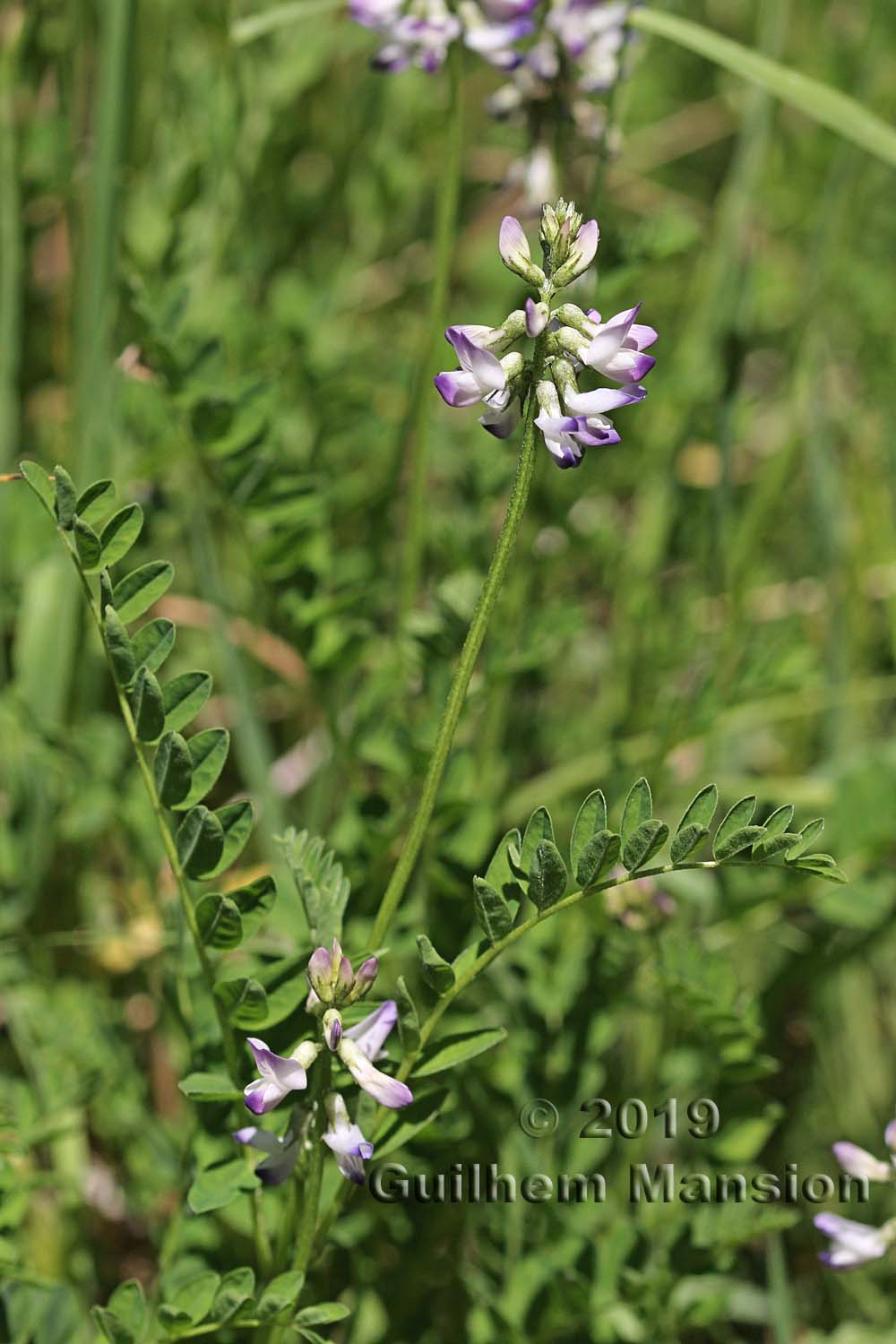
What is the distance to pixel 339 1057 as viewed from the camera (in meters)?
1.23

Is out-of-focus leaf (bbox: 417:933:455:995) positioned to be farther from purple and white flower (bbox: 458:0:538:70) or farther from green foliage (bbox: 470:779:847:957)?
purple and white flower (bbox: 458:0:538:70)

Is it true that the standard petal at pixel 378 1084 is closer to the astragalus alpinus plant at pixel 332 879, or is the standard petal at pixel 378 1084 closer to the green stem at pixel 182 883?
the astragalus alpinus plant at pixel 332 879

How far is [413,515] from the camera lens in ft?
6.27

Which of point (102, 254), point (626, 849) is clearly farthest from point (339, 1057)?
point (102, 254)

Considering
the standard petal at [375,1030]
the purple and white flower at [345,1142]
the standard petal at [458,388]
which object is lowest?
the purple and white flower at [345,1142]

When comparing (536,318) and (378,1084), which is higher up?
(536,318)

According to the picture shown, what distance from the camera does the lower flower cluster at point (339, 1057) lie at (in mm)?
1167

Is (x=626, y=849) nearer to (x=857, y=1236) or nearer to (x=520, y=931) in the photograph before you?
(x=520, y=931)

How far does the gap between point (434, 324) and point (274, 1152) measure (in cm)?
102

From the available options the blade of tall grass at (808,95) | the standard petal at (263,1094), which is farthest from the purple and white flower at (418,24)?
the standard petal at (263,1094)

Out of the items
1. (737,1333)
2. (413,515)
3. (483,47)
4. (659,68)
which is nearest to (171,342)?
(413,515)

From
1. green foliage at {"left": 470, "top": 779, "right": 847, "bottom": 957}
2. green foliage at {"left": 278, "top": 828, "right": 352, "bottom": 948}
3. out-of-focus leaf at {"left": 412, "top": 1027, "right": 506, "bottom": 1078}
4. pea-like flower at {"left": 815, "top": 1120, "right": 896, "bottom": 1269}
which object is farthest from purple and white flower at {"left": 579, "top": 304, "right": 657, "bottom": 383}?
Answer: pea-like flower at {"left": 815, "top": 1120, "right": 896, "bottom": 1269}

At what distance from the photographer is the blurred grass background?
1784mm

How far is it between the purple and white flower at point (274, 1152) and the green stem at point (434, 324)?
0.85 metres
